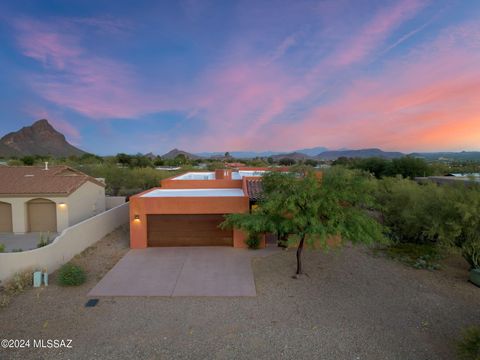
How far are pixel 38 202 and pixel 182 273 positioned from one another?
35.4ft

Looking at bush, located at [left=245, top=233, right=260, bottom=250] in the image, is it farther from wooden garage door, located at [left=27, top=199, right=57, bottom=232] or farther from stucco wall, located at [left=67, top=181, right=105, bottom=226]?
wooden garage door, located at [left=27, top=199, right=57, bottom=232]

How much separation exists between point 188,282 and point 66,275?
4012mm

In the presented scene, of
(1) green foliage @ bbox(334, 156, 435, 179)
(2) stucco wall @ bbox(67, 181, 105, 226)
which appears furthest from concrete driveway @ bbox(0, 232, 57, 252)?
(1) green foliage @ bbox(334, 156, 435, 179)

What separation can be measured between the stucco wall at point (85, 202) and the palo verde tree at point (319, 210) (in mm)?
11483

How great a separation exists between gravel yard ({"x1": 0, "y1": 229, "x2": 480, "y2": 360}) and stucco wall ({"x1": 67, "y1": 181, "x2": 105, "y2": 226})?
23.5 ft

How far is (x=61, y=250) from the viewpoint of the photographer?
991 cm

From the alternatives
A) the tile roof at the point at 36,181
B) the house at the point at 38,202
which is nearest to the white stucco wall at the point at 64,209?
the house at the point at 38,202

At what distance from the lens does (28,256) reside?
8.52 m

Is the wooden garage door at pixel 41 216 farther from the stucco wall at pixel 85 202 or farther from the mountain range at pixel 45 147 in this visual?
the mountain range at pixel 45 147

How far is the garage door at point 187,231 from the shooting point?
12.2 meters

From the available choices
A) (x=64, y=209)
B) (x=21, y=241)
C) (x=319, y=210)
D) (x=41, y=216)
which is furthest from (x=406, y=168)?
(x=21, y=241)

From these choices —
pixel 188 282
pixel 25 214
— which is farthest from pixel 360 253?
pixel 25 214

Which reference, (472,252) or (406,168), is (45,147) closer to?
(406,168)

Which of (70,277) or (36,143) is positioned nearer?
(70,277)
